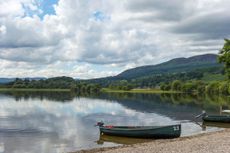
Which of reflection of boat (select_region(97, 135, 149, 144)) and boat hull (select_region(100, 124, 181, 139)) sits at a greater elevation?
boat hull (select_region(100, 124, 181, 139))

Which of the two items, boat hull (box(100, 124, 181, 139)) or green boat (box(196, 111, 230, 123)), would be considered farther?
green boat (box(196, 111, 230, 123))

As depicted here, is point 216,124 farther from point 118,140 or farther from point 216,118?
point 118,140

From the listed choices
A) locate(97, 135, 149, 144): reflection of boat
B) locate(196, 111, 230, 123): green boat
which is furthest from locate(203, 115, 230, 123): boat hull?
locate(97, 135, 149, 144): reflection of boat

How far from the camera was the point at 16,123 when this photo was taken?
6244cm

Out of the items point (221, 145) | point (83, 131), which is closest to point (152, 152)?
point (221, 145)

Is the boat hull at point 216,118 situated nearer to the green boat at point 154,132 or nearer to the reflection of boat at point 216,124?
the reflection of boat at point 216,124

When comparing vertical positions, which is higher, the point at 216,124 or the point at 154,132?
the point at 154,132

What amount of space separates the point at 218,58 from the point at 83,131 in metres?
43.2

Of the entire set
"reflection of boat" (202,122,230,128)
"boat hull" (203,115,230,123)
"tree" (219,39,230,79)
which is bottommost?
"reflection of boat" (202,122,230,128)

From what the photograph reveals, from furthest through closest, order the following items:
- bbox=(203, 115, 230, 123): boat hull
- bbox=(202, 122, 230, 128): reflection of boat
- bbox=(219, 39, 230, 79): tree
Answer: bbox=(219, 39, 230, 79): tree
bbox=(203, 115, 230, 123): boat hull
bbox=(202, 122, 230, 128): reflection of boat

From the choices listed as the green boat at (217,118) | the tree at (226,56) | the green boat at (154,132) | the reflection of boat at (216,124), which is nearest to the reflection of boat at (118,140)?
the green boat at (154,132)

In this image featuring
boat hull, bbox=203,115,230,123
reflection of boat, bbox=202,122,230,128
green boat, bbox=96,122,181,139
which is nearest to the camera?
green boat, bbox=96,122,181,139

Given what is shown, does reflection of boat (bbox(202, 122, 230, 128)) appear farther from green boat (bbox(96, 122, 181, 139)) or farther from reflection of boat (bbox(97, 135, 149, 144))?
→ reflection of boat (bbox(97, 135, 149, 144))

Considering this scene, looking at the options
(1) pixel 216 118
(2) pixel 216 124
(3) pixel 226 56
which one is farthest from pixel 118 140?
(3) pixel 226 56
